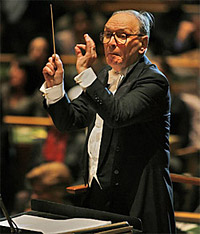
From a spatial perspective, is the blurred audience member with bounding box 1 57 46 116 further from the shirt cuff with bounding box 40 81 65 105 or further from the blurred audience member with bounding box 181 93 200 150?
the shirt cuff with bounding box 40 81 65 105

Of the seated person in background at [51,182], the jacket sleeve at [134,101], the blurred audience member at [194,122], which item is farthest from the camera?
the blurred audience member at [194,122]

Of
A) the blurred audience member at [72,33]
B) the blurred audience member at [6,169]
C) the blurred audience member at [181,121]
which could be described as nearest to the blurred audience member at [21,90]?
the blurred audience member at [6,169]

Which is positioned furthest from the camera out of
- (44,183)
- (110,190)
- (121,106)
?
(44,183)

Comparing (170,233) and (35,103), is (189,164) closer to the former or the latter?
(35,103)

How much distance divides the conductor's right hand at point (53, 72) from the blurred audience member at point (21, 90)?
3046mm

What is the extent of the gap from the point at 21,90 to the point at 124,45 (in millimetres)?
3249

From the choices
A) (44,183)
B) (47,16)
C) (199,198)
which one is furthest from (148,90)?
(47,16)

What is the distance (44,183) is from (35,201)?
6.70ft

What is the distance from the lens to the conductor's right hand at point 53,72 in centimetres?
227

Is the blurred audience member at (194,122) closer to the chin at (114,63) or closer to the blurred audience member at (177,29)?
the blurred audience member at (177,29)

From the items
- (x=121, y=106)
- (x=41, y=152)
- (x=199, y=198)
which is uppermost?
(x=121, y=106)

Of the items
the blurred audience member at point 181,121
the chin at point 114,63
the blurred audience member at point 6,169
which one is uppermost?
the chin at point 114,63

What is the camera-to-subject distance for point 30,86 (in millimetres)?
5500

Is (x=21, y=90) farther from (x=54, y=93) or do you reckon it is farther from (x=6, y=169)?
(x=54, y=93)
